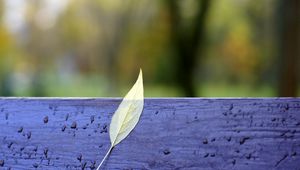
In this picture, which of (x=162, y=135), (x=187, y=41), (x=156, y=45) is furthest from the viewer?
(x=156, y=45)

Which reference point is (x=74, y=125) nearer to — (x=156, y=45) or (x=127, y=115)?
(x=127, y=115)

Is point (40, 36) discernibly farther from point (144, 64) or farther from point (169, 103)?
point (169, 103)

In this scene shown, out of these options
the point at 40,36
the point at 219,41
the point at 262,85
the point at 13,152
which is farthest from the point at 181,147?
the point at 40,36

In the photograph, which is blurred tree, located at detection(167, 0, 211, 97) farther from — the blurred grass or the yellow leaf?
the yellow leaf

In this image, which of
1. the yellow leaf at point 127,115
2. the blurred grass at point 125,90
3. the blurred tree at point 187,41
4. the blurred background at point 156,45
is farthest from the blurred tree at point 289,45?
the yellow leaf at point 127,115

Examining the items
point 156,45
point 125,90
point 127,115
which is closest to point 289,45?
point 127,115

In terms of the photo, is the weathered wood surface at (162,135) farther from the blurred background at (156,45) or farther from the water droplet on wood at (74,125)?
the blurred background at (156,45)
